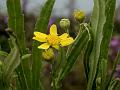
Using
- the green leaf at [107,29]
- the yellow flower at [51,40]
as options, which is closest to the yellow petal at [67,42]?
the yellow flower at [51,40]

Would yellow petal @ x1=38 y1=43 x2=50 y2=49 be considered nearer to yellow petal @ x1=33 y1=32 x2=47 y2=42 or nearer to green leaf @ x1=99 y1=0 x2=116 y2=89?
yellow petal @ x1=33 y1=32 x2=47 y2=42

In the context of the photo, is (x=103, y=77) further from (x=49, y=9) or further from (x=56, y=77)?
(x=49, y=9)

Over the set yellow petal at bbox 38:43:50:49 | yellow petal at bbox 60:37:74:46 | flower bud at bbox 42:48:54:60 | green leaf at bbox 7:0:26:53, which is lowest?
flower bud at bbox 42:48:54:60

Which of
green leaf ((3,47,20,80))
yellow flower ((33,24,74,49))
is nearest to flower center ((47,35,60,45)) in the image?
yellow flower ((33,24,74,49))

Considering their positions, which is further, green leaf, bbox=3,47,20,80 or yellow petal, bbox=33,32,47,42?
yellow petal, bbox=33,32,47,42

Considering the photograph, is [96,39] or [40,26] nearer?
[96,39]

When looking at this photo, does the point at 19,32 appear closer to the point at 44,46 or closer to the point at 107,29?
the point at 44,46

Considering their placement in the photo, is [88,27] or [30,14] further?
[30,14]

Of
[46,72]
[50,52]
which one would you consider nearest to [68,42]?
[50,52]

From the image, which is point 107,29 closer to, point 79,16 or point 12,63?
point 79,16

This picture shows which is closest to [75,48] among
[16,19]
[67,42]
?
[67,42]

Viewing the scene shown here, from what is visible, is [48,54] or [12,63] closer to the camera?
[12,63]
